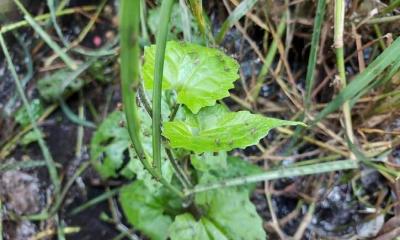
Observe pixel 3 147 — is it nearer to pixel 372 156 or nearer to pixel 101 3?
pixel 101 3

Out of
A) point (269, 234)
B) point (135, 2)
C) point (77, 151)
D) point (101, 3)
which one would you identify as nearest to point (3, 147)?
point (77, 151)

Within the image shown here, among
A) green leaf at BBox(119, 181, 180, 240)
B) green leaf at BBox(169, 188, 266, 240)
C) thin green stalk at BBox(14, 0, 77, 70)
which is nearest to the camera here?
green leaf at BBox(169, 188, 266, 240)

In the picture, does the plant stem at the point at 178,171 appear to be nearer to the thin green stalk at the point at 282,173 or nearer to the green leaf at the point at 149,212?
the thin green stalk at the point at 282,173

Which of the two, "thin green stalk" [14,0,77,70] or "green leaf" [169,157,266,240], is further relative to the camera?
"thin green stalk" [14,0,77,70]

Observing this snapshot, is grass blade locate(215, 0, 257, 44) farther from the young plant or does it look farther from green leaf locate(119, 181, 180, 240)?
green leaf locate(119, 181, 180, 240)

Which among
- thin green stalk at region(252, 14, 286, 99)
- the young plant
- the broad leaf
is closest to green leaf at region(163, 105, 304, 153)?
the young plant

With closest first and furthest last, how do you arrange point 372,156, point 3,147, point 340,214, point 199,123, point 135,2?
1. point 135,2
2. point 199,123
3. point 372,156
4. point 340,214
5. point 3,147

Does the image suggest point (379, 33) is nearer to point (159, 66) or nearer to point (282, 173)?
point (282, 173)

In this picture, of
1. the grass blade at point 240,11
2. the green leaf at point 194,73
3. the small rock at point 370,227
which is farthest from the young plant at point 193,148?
the small rock at point 370,227
